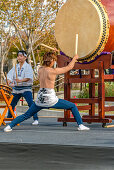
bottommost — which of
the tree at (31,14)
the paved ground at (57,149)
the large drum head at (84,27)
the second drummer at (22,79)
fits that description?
the paved ground at (57,149)

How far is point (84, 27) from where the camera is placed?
11.8 metres

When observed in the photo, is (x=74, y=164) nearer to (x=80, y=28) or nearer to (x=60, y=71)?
(x=60, y=71)

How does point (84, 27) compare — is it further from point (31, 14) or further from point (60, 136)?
point (31, 14)

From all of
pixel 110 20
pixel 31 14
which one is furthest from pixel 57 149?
pixel 31 14

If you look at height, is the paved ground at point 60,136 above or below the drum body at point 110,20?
below

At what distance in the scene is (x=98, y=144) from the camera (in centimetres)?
871

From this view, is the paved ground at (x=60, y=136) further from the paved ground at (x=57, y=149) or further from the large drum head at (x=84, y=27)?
the large drum head at (x=84, y=27)

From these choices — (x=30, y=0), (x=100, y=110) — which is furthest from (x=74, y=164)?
(x=30, y=0)

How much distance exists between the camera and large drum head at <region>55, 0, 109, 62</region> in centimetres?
1165

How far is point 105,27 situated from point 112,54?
674 mm

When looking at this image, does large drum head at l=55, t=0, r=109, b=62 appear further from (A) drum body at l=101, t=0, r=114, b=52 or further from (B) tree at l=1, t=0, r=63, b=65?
(B) tree at l=1, t=0, r=63, b=65

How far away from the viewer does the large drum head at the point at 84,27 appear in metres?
11.6

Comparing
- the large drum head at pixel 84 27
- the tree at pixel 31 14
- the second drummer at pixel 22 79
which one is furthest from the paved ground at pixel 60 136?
the tree at pixel 31 14

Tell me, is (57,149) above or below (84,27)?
below
